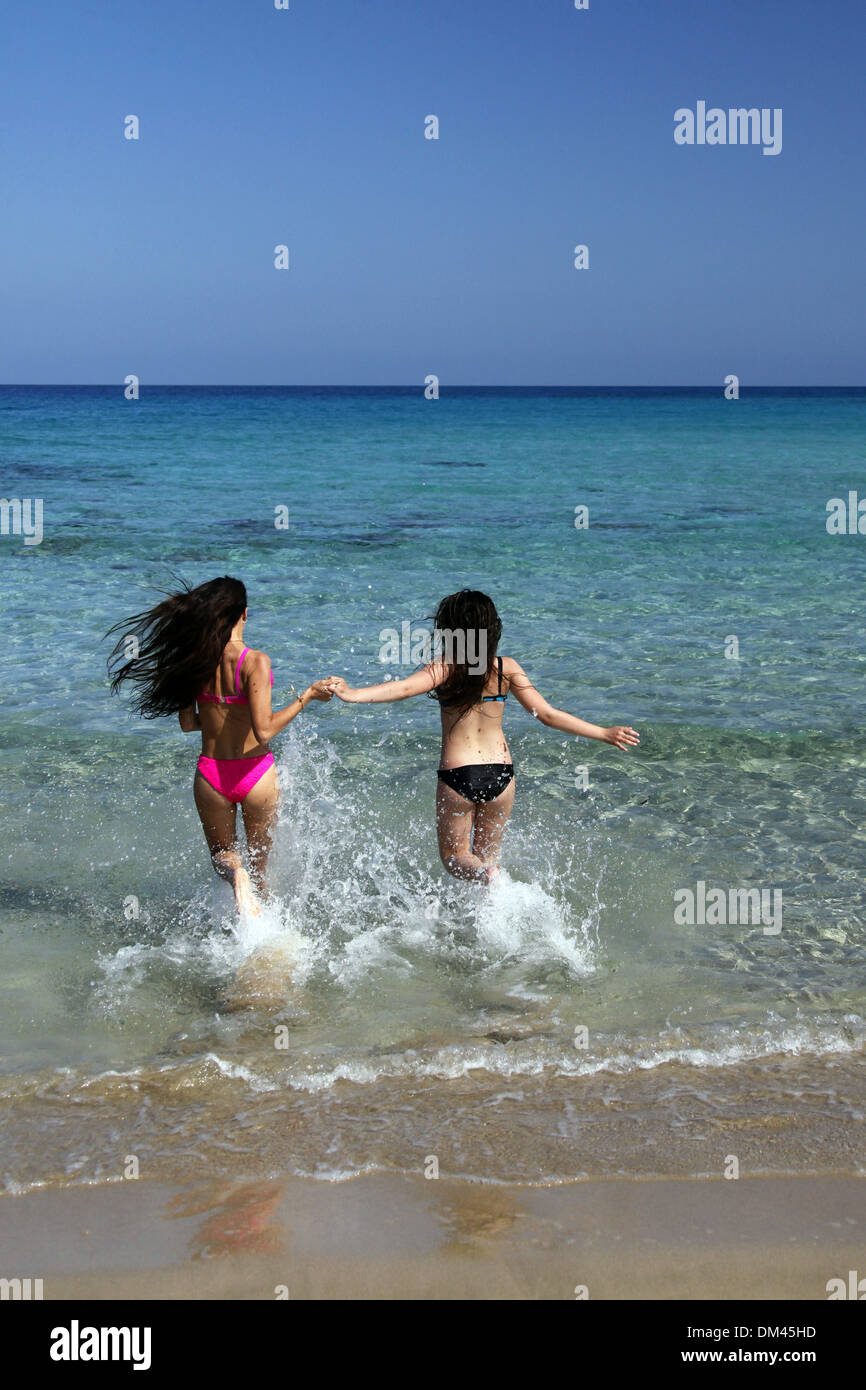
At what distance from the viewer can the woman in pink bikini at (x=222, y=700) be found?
5.11 meters

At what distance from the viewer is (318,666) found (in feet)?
34.8

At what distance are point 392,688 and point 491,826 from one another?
97 cm

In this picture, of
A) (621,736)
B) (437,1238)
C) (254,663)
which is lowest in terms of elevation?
(437,1238)

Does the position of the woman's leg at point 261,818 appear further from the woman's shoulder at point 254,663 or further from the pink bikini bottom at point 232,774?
the woman's shoulder at point 254,663

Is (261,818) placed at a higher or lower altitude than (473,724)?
lower

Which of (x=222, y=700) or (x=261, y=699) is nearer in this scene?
(x=261, y=699)

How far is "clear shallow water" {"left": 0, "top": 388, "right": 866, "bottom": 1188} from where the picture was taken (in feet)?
13.9

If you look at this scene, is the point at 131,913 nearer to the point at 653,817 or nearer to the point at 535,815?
the point at 535,815

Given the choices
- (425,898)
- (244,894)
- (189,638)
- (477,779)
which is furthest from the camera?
(425,898)

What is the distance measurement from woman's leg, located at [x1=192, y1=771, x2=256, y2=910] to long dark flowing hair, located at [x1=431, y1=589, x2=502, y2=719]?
1.25 m

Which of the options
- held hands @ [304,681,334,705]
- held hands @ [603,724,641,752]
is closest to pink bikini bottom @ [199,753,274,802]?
held hands @ [304,681,334,705]

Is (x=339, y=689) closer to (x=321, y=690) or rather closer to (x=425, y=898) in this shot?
(x=321, y=690)

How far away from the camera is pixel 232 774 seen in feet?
17.8

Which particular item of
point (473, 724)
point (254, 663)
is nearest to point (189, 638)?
point (254, 663)
